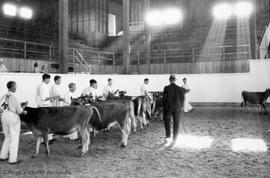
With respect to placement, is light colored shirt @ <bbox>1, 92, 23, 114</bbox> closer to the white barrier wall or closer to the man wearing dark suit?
the man wearing dark suit

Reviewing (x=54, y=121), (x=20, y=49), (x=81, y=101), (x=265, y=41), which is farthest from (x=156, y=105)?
(x=20, y=49)

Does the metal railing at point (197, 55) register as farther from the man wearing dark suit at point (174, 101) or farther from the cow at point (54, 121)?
the cow at point (54, 121)

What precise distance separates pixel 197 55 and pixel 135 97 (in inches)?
420

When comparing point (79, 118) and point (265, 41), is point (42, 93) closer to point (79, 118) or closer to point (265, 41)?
point (79, 118)

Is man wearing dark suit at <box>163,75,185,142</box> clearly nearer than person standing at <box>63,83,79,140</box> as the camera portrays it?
Yes

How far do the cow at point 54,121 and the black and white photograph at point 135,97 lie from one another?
0.02 meters

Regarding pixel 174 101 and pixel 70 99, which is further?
pixel 70 99

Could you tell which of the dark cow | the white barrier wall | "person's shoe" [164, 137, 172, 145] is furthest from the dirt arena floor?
the white barrier wall

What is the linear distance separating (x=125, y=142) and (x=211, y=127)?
3.88 metres

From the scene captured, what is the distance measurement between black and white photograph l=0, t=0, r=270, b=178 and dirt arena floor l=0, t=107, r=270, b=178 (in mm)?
22

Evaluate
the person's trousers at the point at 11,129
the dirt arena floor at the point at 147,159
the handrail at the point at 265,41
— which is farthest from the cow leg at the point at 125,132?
the handrail at the point at 265,41

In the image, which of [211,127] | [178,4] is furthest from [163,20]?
[211,127]

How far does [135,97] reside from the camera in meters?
10.3

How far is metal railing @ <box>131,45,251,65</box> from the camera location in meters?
19.8
